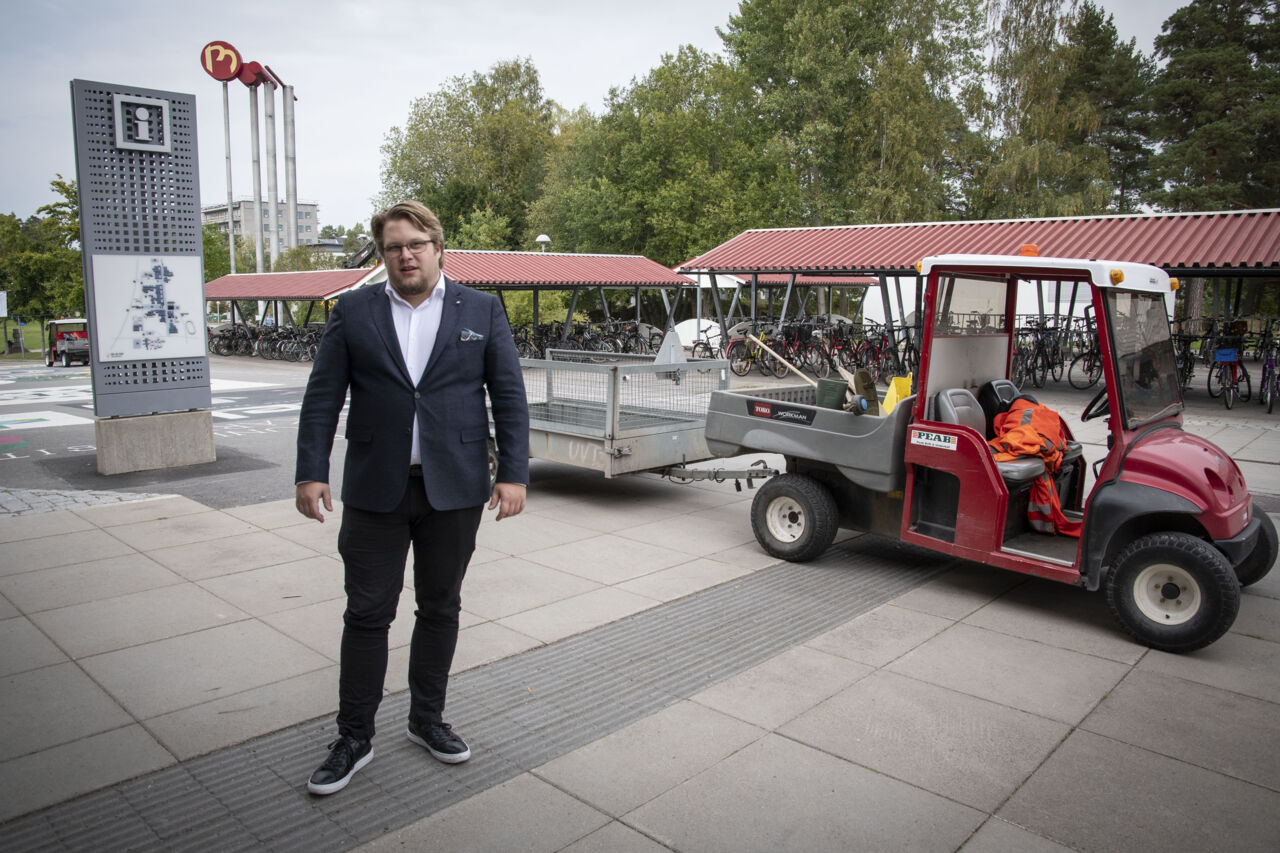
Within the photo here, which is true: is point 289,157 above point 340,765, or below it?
above

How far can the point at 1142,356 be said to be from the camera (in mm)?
5027

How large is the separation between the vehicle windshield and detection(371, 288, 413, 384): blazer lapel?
377cm

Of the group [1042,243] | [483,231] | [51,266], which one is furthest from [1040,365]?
[51,266]

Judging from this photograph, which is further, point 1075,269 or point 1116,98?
point 1116,98

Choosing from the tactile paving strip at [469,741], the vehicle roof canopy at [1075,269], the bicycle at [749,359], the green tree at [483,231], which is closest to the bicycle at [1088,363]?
the bicycle at [749,359]

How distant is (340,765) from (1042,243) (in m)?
17.6

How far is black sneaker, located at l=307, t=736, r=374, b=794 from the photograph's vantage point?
10.2 feet

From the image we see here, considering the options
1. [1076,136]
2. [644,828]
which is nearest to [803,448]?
[644,828]

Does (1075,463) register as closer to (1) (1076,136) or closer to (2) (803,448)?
(2) (803,448)

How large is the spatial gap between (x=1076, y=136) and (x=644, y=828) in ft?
133

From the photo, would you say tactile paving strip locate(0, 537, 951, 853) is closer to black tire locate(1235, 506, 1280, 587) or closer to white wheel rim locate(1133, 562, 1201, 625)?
white wheel rim locate(1133, 562, 1201, 625)

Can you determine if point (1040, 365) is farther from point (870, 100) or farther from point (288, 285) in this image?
point (288, 285)

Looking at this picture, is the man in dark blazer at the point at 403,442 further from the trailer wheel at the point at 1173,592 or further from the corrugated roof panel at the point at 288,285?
the corrugated roof panel at the point at 288,285

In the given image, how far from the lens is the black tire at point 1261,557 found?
17.0 ft
